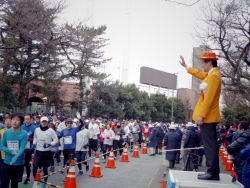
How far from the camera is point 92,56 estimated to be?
30375mm

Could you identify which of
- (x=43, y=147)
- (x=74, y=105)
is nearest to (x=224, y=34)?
(x=43, y=147)

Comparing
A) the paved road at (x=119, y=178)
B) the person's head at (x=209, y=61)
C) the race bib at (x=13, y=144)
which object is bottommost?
the paved road at (x=119, y=178)

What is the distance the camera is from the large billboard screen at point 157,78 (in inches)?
2564

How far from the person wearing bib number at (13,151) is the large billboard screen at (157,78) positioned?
190 ft

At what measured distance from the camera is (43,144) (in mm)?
9734

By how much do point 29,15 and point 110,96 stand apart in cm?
2208

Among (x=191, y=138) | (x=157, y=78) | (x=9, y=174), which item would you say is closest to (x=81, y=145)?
(x=191, y=138)

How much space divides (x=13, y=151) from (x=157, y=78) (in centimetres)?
6261

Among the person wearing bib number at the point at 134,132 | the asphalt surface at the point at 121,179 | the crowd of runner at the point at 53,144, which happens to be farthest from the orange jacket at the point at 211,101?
the person wearing bib number at the point at 134,132

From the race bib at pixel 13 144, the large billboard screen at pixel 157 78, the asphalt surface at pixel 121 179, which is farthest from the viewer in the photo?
the large billboard screen at pixel 157 78

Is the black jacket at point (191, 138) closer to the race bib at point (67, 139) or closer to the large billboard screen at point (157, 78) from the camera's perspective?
the race bib at point (67, 139)

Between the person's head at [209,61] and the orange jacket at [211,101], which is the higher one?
the person's head at [209,61]

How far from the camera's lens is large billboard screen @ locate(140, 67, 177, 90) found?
65125mm

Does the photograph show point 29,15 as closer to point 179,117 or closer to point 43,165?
point 43,165
